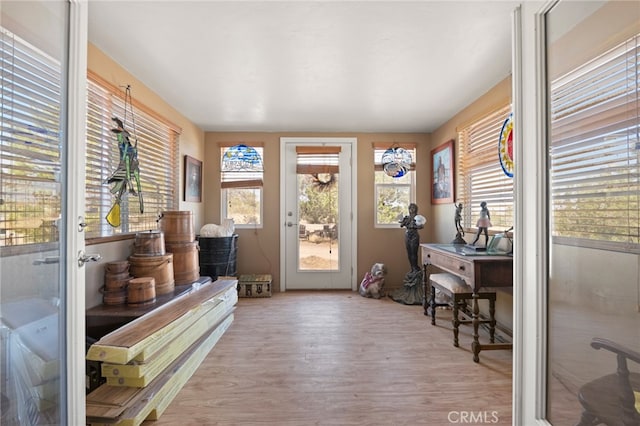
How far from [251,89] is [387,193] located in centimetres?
222

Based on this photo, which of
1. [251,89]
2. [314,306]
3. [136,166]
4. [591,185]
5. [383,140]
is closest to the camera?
[591,185]

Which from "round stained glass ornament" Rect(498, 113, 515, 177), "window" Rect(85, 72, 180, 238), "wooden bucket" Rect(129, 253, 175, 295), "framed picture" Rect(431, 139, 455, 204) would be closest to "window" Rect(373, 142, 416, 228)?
"framed picture" Rect(431, 139, 455, 204)

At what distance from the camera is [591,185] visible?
110cm

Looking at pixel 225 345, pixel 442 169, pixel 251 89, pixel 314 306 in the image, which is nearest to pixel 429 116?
pixel 442 169

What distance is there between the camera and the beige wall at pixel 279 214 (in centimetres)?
389

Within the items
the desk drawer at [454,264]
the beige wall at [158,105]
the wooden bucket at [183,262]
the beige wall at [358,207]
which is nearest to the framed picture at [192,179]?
the beige wall at [158,105]

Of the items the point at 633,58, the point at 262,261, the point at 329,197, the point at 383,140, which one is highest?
the point at 383,140

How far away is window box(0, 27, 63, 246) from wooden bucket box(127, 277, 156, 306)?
93 centimetres

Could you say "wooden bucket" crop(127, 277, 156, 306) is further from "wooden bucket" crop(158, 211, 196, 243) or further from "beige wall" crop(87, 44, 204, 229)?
"beige wall" crop(87, 44, 204, 229)

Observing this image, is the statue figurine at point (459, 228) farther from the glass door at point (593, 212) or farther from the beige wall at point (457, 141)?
the glass door at point (593, 212)

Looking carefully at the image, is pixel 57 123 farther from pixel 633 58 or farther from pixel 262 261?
pixel 262 261

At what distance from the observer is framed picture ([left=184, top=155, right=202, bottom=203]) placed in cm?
332

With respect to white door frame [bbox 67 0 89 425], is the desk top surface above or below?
below
